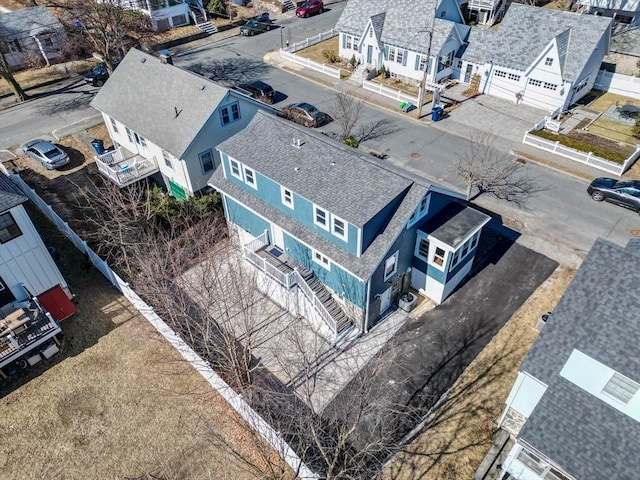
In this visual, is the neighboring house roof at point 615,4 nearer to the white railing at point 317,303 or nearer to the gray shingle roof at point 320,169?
the gray shingle roof at point 320,169

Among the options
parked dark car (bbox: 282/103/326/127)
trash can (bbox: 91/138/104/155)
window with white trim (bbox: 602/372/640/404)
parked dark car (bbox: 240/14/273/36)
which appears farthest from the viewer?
parked dark car (bbox: 240/14/273/36)

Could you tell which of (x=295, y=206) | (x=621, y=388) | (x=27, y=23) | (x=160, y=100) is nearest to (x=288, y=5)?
(x=27, y=23)

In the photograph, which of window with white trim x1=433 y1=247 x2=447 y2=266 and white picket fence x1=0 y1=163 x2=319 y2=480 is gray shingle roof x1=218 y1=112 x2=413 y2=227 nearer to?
window with white trim x1=433 y1=247 x2=447 y2=266

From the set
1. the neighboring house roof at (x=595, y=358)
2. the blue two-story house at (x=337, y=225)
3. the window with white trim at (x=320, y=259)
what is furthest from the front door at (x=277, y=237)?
the neighboring house roof at (x=595, y=358)

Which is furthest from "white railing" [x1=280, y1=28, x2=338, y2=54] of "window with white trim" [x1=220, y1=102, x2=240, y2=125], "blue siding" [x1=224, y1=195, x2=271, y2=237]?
"blue siding" [x1=224, y1=195, x2=271, y2=237]

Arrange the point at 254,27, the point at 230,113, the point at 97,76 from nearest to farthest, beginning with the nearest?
the point at 230,113 < the point at 97,76 < the point at 254,27

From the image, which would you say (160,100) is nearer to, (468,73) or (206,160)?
(206,160)

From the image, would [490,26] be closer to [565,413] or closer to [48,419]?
[565,413]

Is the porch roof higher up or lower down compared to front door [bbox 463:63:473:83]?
higher up
